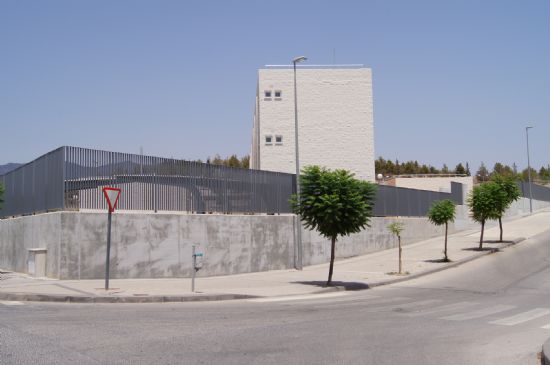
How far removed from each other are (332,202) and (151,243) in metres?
6.49

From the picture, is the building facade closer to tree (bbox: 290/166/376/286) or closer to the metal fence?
the metal fence

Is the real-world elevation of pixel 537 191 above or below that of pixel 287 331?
above

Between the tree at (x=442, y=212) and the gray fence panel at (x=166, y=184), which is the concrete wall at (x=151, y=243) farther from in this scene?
the tree at (x=442, y=212)

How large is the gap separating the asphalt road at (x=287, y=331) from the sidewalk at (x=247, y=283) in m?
0.89

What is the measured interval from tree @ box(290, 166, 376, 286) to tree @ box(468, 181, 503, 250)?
15409 millimetres

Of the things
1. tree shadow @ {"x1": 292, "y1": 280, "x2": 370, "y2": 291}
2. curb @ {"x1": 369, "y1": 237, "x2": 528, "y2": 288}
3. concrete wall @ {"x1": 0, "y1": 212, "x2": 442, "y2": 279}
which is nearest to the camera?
concrete wall @ {"x1": 0, "y1": 212, "x2": 442, "y2": 279}

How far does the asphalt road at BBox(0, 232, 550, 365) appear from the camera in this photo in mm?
8547

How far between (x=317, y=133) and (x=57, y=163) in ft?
97.8

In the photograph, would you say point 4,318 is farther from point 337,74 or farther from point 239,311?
point 337,74

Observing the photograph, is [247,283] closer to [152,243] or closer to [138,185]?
[152,243]

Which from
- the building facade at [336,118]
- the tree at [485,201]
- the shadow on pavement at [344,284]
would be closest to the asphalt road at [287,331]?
the shadow on pavement at [344,284]

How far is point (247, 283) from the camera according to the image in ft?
66.6

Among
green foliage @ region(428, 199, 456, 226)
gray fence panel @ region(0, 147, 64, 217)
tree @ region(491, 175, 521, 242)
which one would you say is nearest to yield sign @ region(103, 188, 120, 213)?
gray fence panel @ region(0, 147, 64, 217)

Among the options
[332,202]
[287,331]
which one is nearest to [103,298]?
[287,331]
